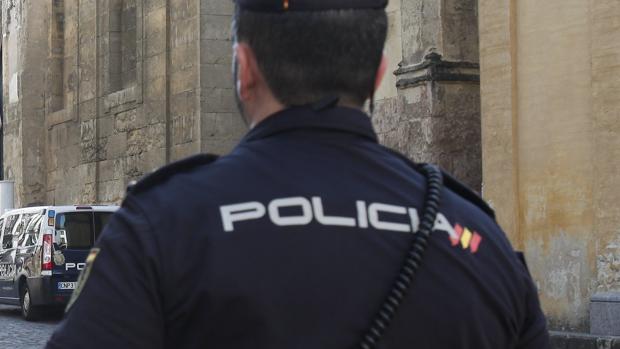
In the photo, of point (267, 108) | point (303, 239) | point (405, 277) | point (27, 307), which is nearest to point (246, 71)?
point (267, 108)

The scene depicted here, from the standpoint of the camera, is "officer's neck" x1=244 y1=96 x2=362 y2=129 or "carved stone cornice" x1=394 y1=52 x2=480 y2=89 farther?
"carved stone cornice" x1=394 y1=52 x2=480 y2=89

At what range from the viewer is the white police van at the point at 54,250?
1952 cm

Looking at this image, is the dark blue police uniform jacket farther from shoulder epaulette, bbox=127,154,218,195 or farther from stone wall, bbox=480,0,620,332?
stone wall, bbox=480,0,620,332

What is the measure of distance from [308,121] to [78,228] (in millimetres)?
17897

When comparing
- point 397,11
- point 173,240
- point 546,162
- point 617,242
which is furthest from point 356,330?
point 397,11

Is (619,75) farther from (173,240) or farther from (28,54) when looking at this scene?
(28,54)

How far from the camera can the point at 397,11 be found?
60.5ft

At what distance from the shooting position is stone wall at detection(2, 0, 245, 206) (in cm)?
2403

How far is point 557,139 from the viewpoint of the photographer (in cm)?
1498

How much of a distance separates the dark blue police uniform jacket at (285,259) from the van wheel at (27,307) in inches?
720

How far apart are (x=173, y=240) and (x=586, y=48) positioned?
13.0 meters

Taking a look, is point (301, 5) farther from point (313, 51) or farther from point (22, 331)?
point (22, 331)

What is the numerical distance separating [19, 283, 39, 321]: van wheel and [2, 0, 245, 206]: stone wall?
4.65 metres

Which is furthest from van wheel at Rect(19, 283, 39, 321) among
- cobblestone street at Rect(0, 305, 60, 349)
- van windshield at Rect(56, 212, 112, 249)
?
van windshield at Rect(56, 212, 112, 249)
